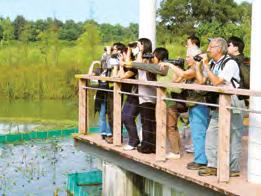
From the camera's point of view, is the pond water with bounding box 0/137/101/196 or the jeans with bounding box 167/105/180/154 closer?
the jeans with bounding box 167/105/180/154

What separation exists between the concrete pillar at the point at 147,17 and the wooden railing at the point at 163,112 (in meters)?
0.96

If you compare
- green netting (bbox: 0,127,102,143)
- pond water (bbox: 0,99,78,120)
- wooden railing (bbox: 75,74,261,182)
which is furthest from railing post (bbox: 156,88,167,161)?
pond water (bbox: 0,99,78,120)

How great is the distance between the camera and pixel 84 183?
10.6 m

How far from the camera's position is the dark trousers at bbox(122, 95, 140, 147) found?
6.83m

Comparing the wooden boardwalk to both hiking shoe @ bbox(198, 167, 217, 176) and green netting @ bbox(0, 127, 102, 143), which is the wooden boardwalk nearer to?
hiking shoe @ bbox(198, 167, 217, 176)

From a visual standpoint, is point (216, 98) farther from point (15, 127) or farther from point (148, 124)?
point (15, 127)

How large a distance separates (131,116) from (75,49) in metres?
30.6

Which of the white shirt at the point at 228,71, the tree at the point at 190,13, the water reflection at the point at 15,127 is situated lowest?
the water reflection at the point at 15,127

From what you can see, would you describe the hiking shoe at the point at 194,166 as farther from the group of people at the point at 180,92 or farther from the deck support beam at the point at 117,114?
the deck support beam at the point at 117,114

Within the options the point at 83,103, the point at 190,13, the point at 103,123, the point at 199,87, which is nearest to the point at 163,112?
the point at 199,87

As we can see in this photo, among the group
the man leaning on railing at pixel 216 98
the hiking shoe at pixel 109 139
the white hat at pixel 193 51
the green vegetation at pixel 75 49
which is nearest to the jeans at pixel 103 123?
the hiking shoe at pixel 109 139

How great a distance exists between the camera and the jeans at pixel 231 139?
5328 mm

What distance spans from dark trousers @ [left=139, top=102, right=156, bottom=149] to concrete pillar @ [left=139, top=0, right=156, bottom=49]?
1.52m

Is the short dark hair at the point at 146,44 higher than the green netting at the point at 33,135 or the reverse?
higher
